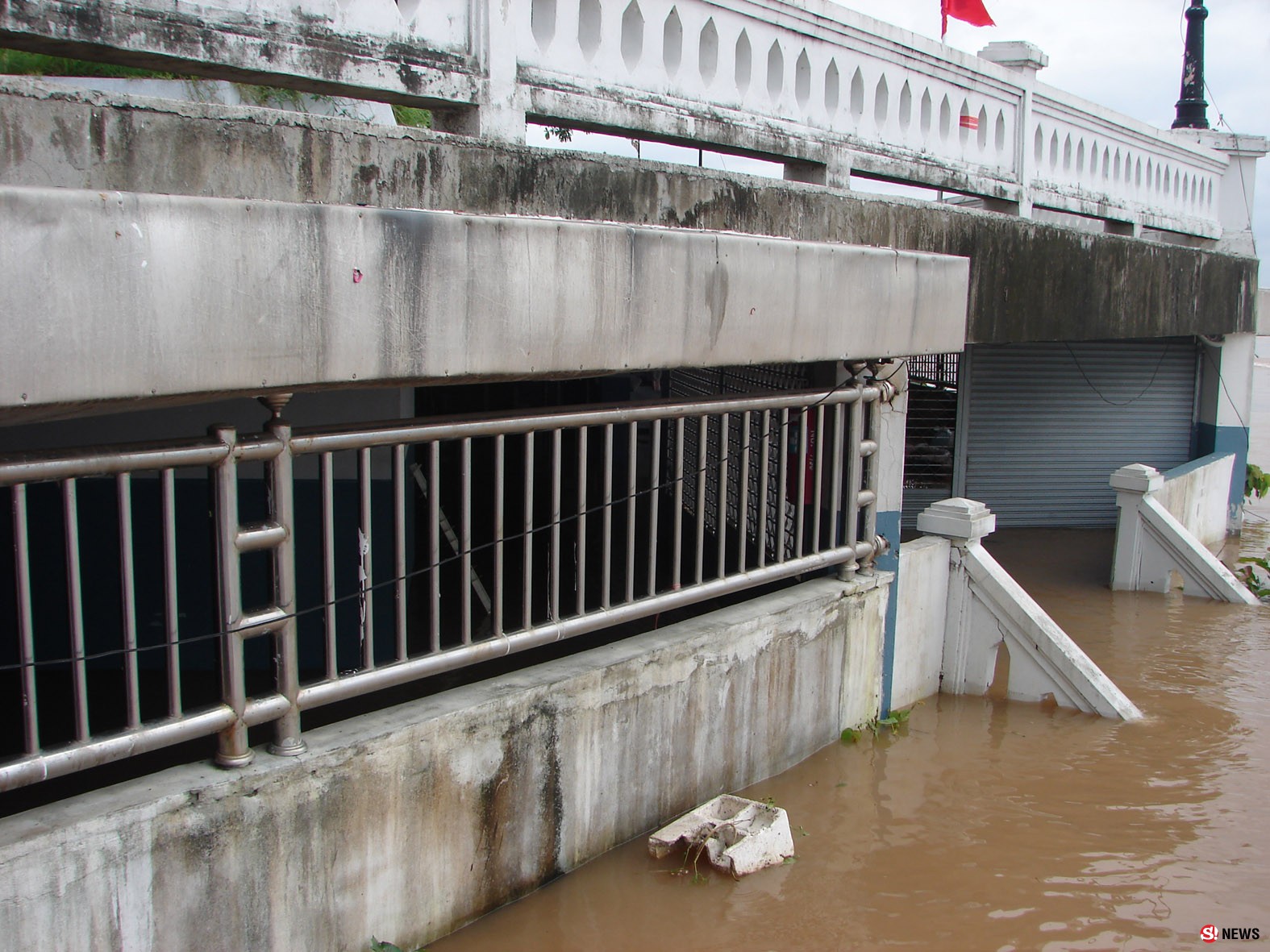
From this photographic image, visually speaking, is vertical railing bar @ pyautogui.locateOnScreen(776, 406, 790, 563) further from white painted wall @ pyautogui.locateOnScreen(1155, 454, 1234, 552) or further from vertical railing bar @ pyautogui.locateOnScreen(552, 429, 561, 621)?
white painted wall @ pyautogui.locateOnScreen(1155, 454, 1234, 552)

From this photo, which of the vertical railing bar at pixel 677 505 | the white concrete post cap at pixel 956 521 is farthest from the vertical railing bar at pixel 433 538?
the white concrete post cap at pixel 956 521

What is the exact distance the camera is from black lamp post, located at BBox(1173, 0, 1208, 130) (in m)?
10.3

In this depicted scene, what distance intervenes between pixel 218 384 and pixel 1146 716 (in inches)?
184

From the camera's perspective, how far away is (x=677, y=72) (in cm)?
407

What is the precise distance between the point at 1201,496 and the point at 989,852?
7.16 meters

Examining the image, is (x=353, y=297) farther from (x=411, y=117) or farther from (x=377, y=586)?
(x=411, y=117)

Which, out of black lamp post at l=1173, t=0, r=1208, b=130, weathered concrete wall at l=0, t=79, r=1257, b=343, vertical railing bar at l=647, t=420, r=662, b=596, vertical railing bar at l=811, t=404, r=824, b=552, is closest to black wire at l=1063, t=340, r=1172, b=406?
black lamp post at l=1173, t=0, r=1208, b=130

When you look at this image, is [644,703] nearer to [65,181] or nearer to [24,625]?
[24,625]

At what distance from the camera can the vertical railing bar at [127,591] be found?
2.36m

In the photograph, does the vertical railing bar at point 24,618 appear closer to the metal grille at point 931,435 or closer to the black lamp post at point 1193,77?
the metal grille at point 931,435

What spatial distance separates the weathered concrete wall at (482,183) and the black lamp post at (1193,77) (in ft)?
16.8

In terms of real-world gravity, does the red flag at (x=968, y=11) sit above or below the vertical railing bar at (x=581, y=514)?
above

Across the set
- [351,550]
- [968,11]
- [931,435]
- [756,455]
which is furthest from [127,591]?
[931,435]

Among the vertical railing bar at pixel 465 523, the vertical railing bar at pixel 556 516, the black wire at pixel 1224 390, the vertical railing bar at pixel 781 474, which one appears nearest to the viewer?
the vertical railing bar at pixel 465 523
